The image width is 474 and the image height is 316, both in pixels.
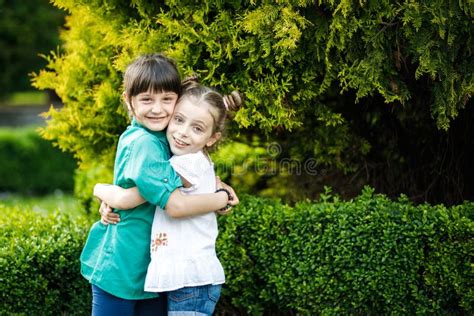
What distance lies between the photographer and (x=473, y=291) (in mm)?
3914

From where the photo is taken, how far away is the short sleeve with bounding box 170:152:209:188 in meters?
3.14

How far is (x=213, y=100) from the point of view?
3.22m

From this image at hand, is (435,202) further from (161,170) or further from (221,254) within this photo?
(161,170)

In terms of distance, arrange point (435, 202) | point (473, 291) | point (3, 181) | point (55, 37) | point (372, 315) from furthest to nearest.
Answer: point (55, 37)
point (3, 181)
point (435, 202)
point (372, 315)
point (473, 291)

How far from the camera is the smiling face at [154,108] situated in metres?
3.19

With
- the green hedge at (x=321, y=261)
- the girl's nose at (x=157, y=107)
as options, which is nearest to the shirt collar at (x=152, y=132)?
the girl's nose at (x=157, y=107)

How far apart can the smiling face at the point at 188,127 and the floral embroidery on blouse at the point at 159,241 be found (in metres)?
0.41

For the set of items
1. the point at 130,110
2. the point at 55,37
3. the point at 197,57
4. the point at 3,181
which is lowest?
the point at 3,181

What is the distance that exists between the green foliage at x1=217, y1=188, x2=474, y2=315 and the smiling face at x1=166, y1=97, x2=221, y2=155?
1300mm

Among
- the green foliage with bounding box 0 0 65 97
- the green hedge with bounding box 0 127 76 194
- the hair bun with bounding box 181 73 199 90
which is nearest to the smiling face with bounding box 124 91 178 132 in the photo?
the hair bun with bounding box 181 73 199 90

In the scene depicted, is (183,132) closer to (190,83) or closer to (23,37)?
(190,83)

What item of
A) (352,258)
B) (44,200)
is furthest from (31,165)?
(352,258)

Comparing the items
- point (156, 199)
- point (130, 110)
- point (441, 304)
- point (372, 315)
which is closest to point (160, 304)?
point (156, 199)

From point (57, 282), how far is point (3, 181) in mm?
7470
